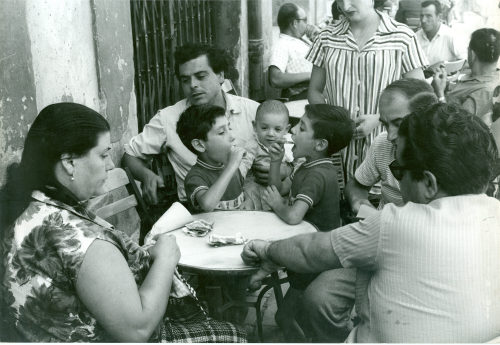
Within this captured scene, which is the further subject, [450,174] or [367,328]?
[367,328]

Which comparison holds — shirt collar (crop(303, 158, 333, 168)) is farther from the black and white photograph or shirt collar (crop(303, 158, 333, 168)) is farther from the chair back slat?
the chair back slat

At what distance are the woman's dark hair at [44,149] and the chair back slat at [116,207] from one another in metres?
1.21

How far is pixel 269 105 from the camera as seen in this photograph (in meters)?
Answer: 4.01

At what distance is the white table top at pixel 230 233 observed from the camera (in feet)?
9.00

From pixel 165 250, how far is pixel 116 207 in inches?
48.9

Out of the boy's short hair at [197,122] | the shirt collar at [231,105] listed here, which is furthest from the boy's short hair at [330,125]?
the shirt collar at [231,105]

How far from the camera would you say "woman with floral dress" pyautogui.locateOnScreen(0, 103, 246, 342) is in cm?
194

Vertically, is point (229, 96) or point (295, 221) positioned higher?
point (229, 96)

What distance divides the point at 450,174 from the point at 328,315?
3.70 feet

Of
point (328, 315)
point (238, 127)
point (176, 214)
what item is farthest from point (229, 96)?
point (328, 315)

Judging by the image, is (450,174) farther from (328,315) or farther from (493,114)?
(493,114)

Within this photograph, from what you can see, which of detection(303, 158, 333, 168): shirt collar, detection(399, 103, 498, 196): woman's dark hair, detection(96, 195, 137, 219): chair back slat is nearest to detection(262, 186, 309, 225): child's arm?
detection(303, 158, 333, 168): shirt collar

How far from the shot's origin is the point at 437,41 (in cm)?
761

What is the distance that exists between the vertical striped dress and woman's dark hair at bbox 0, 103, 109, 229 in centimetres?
232
